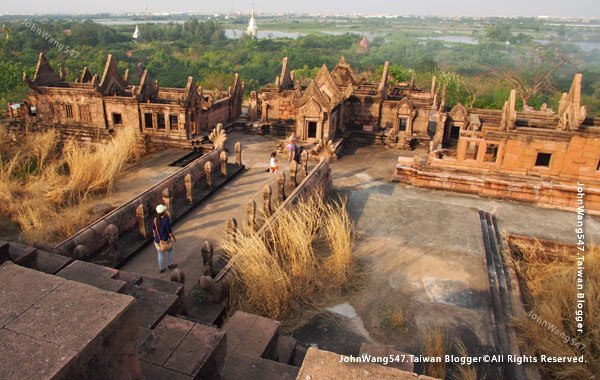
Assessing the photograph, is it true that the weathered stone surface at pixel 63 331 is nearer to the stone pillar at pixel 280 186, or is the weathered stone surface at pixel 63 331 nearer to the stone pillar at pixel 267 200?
the stone pillar at pixel 267 200

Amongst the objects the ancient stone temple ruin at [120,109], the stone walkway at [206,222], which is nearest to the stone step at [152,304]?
the stone walkway at [206,222]

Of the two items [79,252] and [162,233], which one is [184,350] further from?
[79,252]

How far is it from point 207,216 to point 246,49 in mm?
125926

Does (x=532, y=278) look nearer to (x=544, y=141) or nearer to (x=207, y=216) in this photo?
(x=544, y=141)

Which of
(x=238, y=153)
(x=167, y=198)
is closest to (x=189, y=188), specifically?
(x=167, y=198)

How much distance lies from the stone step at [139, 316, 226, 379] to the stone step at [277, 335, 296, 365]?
213 cm

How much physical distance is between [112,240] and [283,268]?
4490 mm

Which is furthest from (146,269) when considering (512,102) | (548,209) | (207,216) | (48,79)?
(48,79)

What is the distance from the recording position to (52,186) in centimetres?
1599

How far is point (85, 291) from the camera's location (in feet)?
12.5

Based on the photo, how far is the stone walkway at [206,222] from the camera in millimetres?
11141

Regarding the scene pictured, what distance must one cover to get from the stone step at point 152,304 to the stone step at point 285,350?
1864 mm

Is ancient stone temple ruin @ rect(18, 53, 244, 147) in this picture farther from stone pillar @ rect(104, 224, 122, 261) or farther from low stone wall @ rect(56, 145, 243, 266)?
stone pillar @ rect(104, 224, 122, 261)

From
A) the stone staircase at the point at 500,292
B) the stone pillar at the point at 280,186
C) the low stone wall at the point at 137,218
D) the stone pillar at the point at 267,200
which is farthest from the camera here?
the stone pillar at the point at 280,186
